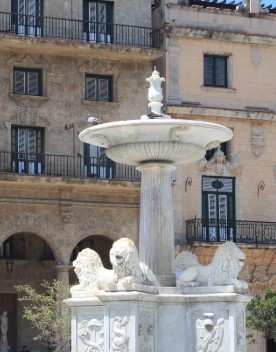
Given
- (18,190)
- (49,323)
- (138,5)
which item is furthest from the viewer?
(138,5)

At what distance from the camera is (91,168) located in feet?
158

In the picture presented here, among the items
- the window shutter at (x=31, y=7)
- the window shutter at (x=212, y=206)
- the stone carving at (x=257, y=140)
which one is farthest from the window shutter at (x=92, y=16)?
the window shutter at (x=212, y=206)

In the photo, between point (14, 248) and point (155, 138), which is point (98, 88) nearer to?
point (14, 248)

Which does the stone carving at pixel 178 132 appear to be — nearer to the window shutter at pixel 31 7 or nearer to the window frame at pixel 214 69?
the window shutter at pixel 31 7

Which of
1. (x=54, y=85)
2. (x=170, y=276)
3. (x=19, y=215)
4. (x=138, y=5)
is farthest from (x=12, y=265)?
(x=170, y=276)

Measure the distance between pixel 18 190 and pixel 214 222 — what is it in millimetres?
6826

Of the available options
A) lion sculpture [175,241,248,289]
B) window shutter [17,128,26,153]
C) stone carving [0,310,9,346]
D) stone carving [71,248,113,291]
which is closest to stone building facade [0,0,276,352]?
window shutter [17,128,26,153]

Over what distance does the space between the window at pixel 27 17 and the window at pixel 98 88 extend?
243 centimetres

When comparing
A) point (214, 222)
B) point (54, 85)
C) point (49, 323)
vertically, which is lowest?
point (49, 323)

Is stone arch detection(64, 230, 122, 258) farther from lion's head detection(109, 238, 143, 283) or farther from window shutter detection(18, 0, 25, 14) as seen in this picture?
lion's head detection(109, 238, 143, 283)

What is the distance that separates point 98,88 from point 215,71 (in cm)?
427

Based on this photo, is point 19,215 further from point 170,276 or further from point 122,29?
point 170,276

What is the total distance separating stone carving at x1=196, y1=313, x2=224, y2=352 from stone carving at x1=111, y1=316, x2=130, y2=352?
5.13 feet

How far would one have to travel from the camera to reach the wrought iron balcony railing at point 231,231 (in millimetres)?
49188
